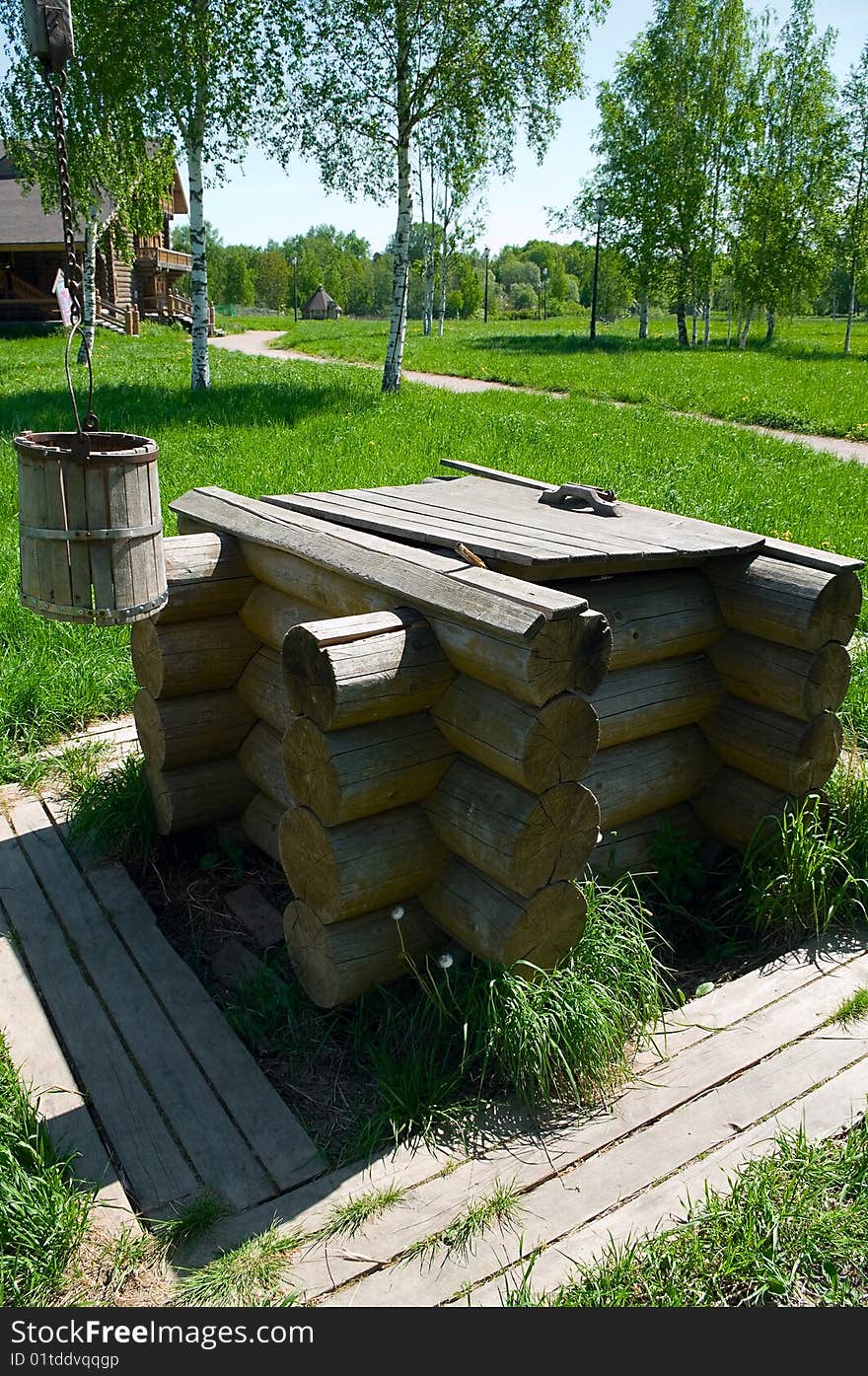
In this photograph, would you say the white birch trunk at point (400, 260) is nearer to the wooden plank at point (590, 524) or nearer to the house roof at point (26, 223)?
the wooden plank at point (590, 524)

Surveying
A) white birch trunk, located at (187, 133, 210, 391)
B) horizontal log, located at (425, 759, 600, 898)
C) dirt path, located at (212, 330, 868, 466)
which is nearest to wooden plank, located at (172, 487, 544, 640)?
horizontal log, located at (425, 759, 600, 898)

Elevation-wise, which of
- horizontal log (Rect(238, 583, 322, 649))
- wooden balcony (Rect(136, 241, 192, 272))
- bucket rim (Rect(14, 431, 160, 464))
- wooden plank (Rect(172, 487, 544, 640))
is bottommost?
horizontal log (Rect(238, 583, 322, 649))

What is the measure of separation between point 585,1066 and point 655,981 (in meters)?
0.53

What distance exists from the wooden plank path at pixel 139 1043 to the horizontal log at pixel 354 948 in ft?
0.98

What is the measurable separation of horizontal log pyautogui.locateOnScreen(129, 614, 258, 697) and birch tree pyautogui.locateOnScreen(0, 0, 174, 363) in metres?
10.9

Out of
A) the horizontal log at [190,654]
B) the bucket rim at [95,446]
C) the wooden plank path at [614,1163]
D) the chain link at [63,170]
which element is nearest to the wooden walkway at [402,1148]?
the wooden plank path at [614,1163]

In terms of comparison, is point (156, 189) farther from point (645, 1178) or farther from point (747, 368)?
point (645, 1178)

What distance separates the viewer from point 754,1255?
2256 mm

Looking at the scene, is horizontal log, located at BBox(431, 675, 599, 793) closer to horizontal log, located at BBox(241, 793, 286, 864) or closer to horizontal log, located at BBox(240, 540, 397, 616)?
horizontal log, located at BBox(240, 540, 397, 616)

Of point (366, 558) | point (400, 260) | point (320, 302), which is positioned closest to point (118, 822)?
point (366, 558)

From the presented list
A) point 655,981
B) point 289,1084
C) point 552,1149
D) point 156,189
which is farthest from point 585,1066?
point 156,189

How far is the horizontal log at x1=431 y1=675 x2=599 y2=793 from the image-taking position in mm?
2721

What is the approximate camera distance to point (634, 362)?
22.8 m

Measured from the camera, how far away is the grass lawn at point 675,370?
52.2 feet
